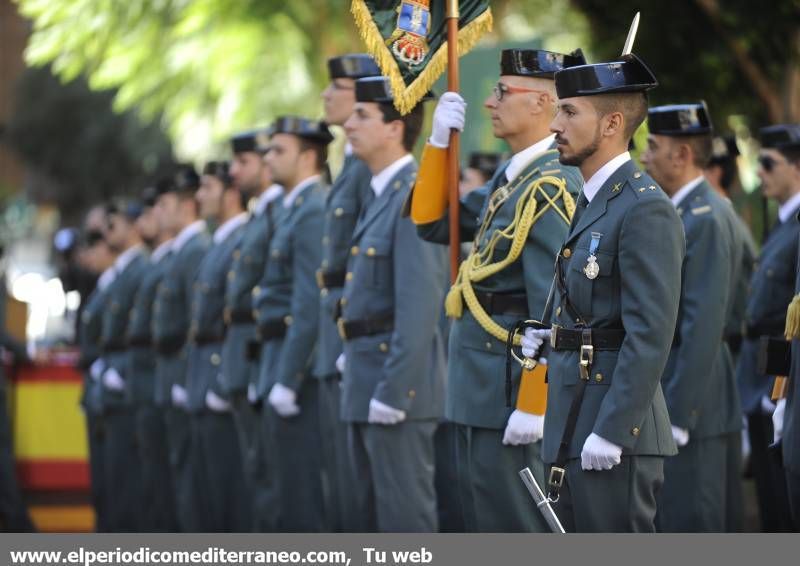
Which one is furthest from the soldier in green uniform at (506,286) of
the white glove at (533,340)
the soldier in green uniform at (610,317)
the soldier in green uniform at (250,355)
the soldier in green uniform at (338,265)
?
the soldier in green uniform at (250,355)

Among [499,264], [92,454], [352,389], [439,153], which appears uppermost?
[439,153]

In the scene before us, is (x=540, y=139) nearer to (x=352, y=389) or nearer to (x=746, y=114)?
(x=352, y=389)

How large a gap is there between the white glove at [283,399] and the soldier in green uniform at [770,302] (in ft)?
7.61

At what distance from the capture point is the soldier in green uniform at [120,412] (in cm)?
1162

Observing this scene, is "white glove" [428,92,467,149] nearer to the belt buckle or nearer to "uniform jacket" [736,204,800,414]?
the belt buckle

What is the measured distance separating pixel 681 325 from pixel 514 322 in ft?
4.10

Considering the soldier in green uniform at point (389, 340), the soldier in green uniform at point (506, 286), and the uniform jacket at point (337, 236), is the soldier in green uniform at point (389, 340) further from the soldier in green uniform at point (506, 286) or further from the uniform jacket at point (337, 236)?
the soldier in green uniform at point (506, 286)

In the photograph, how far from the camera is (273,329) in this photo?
8812 millimetres

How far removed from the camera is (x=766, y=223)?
917cm

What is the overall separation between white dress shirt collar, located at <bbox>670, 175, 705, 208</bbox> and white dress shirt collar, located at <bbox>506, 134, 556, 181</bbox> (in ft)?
4.76

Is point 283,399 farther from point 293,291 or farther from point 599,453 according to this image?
point 599,453
